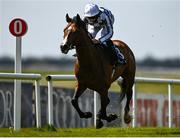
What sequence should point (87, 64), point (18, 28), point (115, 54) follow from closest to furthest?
point (87, 64), point (115, 54), point (18, 28)

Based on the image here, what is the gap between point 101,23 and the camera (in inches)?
488

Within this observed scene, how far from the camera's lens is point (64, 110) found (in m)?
16.7

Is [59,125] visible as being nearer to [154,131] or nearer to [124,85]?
[124,85]

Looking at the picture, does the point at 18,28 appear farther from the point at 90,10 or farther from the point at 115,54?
the point at 115,54

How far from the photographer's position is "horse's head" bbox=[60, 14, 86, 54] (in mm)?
11344

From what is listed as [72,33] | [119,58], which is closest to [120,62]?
[119,58]

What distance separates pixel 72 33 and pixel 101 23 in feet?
3.17

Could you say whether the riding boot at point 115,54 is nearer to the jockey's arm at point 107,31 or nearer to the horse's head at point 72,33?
the jockey's arm at point 107,31

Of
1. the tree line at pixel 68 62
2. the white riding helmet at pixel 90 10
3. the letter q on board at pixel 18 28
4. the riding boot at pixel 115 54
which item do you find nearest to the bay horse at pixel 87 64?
the riding boot at pixel 115 54

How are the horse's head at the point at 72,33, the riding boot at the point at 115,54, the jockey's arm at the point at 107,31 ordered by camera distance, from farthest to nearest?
the riding boot at the point at 115,54, the jockey's arm at the point at 107,31, the horse's head at the point at 72,33

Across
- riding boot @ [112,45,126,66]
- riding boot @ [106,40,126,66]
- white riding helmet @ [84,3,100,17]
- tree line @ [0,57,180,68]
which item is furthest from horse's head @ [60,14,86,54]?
tree line @ [0,57,180,68]

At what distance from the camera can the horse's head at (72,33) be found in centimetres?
1134

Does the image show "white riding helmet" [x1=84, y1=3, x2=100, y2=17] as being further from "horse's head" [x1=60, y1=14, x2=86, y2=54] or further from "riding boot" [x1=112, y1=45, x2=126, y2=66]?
"riding boot" [x1=112, y1=45, x2=126, y2=66]

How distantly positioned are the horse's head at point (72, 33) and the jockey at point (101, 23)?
375mm
